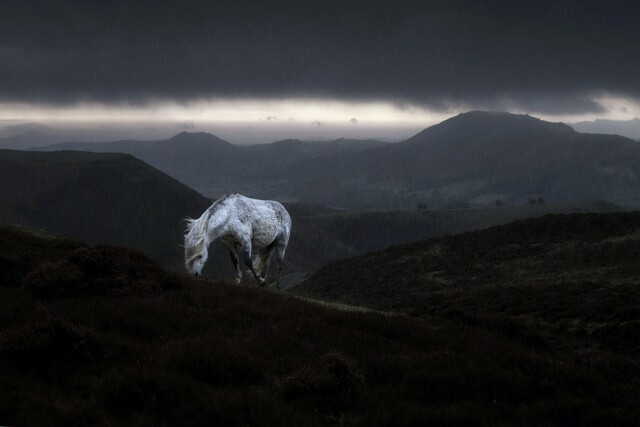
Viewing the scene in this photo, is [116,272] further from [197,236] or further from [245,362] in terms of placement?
[197,236]

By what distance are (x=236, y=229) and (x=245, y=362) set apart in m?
12.3

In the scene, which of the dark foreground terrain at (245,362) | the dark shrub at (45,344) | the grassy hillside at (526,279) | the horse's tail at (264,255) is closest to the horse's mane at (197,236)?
the dark foreground terrain at (245,362)

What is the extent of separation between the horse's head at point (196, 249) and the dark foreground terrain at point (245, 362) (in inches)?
141

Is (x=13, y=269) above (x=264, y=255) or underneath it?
above

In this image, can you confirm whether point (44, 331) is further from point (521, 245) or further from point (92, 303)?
point (521, 245)

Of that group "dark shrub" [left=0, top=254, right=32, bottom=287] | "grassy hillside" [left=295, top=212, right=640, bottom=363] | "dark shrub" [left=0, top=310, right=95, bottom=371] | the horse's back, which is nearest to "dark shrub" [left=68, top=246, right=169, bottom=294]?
"dark shrub" [left=0, top=254, right=32, bottom=287]

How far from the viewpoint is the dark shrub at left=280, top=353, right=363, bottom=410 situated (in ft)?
22.4

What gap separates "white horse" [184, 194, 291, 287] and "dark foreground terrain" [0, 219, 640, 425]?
395cm

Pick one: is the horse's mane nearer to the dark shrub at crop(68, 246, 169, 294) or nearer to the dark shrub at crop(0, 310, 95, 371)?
the dark shrub at crop(68, 246, 169, 294)

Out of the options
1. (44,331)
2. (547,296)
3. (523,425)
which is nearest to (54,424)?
(44,331)

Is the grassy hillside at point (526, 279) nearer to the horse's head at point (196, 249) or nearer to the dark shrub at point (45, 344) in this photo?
the horse's head at point (196, 249)

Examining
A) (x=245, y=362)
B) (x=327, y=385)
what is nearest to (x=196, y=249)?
A: (x=245, y=362)

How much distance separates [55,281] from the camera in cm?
1083

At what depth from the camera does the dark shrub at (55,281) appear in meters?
10.7
